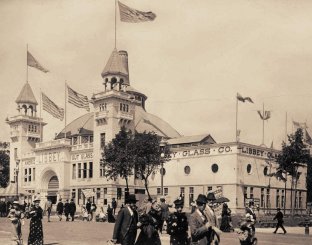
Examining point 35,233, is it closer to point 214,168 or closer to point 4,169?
point 214,168

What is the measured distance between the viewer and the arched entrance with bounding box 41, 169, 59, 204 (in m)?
70.1

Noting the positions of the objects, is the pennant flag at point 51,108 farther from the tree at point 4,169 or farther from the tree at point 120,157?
the tree at point 4,169

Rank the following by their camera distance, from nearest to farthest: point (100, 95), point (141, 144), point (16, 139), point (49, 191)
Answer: point (141, 144) < point (100, 95) < point (49, 191) < point (16, 139)

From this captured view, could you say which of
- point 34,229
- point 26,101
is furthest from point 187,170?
point 34,229

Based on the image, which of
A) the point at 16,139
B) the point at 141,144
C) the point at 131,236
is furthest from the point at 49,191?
the point at 131,236

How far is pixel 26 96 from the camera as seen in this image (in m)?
79.1

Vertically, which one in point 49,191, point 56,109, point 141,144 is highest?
point 56,109

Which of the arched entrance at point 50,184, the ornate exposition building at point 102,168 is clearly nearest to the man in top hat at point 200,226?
the ornate exposition building at point 102,168

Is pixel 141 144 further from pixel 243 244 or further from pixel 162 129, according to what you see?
pixel 243 244

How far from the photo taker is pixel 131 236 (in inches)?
404

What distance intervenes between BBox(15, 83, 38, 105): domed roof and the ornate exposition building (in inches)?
5.7

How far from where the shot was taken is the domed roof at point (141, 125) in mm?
76625

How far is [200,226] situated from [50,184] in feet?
209

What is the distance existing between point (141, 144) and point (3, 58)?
95.8ft
